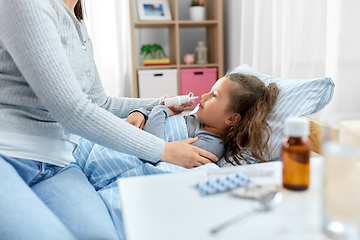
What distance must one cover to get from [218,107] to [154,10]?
1.98m

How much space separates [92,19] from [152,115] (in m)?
2.06

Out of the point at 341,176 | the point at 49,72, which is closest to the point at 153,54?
the point at 49,72

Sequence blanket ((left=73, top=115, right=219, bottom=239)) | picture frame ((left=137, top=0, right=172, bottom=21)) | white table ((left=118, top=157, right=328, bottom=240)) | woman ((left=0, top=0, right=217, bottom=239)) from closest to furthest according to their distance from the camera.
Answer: white table ((left=118, top=157, right=328, bottom=240))
woman ((left=0, top=0, right=217, bottom=239))
blanket ((left=73, top=115, right=219, bottom=239))
picture frame ((left=137, top=0, right=172, bottom=21))

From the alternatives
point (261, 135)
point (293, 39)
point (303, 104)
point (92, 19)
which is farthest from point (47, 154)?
point (92, 19)

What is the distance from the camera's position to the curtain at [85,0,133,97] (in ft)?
9.67

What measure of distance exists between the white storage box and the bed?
163 cm

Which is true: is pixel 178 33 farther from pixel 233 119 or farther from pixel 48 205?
pixel 48 205

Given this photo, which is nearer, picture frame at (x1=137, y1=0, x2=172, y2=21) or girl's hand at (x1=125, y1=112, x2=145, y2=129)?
girl's hand at (x1=125, y1=112, x2=145, y2=129)

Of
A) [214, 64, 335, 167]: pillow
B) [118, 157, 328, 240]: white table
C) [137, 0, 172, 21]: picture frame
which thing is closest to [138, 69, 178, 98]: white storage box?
[137, 0, 172, 21]: picture frame

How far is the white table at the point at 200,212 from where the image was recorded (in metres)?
0.40

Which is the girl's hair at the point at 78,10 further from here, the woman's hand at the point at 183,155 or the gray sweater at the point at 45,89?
the woman's hand at the point at 183,155

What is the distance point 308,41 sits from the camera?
1.71 metres

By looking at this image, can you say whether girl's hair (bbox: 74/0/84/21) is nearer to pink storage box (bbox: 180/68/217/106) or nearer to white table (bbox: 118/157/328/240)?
white table (bbox: 118/157/328/240)

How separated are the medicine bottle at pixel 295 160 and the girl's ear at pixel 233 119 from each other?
71 centimetres
